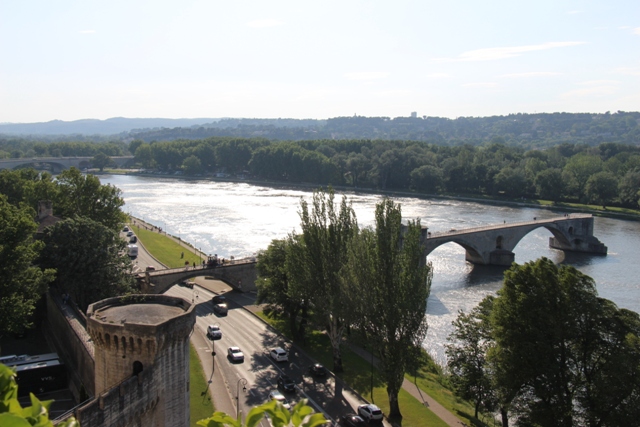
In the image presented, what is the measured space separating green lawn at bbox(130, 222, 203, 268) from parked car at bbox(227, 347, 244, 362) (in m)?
23.9

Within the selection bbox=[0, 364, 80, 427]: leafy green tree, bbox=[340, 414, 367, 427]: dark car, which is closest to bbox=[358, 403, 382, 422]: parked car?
bbox=[340, 414, 367, 427]: dark car

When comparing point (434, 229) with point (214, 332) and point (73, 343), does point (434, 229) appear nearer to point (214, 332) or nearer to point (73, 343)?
point (214, 332)

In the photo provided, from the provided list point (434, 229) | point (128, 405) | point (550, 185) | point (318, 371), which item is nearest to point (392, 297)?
point (318, 371)

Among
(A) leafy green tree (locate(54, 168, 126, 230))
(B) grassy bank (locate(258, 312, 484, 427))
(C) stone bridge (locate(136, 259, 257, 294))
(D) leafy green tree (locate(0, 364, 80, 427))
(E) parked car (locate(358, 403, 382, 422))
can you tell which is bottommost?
(B) grassy bank (locate(258, 312, 484, 427))

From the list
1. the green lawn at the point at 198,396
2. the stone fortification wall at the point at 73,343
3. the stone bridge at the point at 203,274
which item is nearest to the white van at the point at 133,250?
the stone bridge at the point at 203,274

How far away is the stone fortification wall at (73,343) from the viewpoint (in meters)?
26.0

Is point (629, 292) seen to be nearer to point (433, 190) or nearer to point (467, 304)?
point (467, 304)

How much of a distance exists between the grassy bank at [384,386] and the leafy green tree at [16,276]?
16.7 meters

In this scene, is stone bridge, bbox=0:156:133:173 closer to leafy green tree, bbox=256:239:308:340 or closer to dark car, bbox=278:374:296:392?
leafy green tree, bbox=256:239:308:340

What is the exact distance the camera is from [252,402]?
30.8 metres

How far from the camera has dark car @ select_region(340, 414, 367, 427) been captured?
1137 inches

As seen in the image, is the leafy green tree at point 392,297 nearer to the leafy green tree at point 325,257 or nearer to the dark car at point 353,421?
the dark car at point 353,421

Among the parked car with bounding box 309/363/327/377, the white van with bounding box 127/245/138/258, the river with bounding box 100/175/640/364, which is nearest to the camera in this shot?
the parked car with bounding box 309/363/327/377

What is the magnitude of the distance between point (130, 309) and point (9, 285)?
45.2 feet
